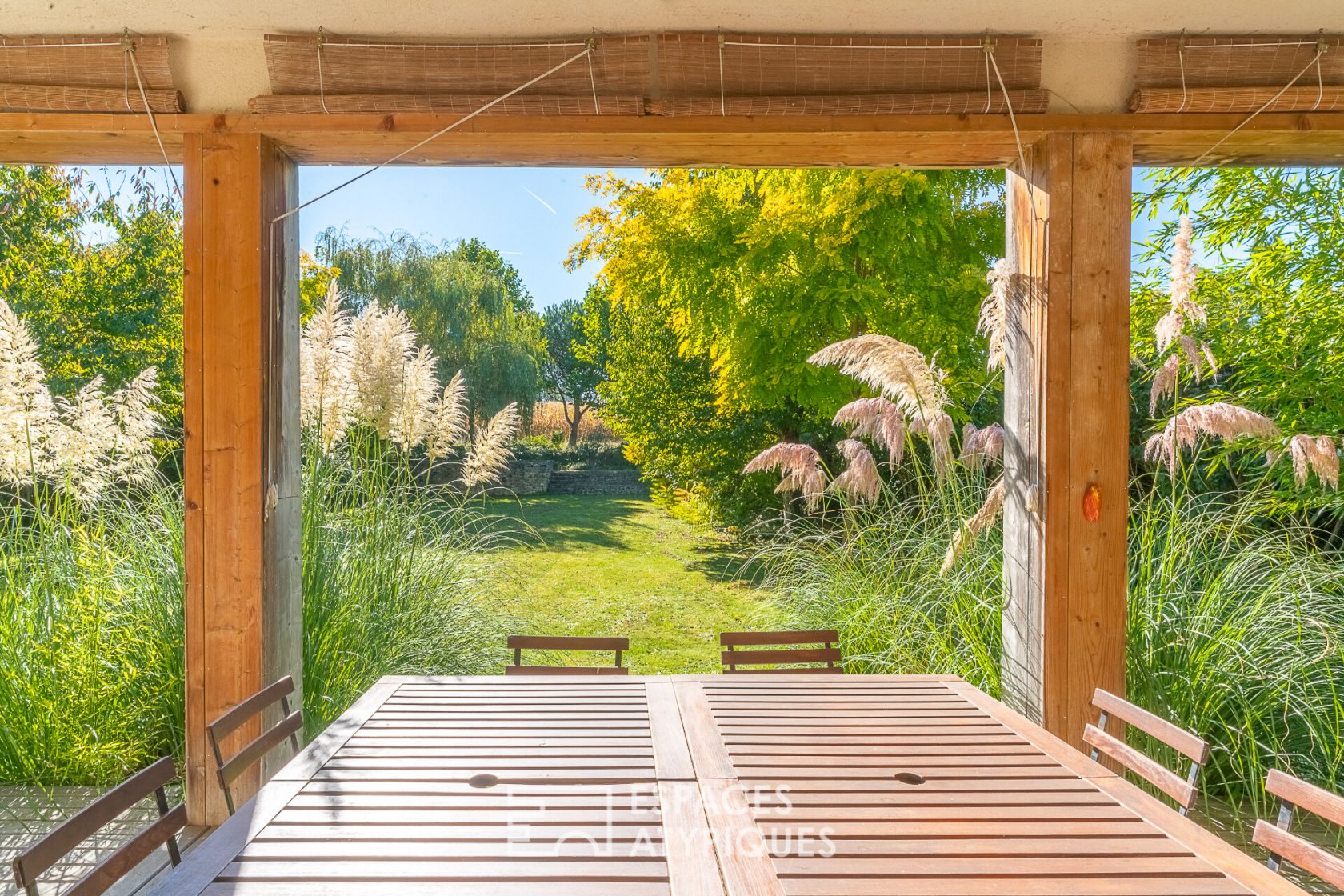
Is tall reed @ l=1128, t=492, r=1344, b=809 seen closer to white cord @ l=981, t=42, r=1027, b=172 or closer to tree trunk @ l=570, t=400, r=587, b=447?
white cord @ l=981, t=42, r=1027, b=172

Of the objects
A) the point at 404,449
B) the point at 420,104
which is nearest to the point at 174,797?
the point at 404,449

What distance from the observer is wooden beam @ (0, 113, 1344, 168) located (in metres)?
2.65

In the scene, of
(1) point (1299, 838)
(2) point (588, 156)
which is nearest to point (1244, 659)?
(1) point (1299, 838)

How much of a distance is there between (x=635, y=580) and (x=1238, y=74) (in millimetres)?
4210

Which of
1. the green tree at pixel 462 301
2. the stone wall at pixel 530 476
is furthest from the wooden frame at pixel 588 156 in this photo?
the green tree at pixel 462 301

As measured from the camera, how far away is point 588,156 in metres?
2.86

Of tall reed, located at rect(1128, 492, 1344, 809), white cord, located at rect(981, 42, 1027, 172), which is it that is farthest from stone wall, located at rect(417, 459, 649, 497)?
white cord, located at rect(981, 42, 1027, 172)

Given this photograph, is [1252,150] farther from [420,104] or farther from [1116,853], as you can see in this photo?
[420,104]

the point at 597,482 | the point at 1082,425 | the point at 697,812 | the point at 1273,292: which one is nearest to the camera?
the point at 697,812

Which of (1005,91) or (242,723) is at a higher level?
(1005,91)

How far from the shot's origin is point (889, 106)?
267cm

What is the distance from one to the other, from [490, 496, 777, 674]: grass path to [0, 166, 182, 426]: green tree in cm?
266

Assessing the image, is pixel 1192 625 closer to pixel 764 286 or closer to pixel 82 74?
pixel 764 286

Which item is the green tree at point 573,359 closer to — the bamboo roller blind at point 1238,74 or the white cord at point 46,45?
the white cord at point 46,45
